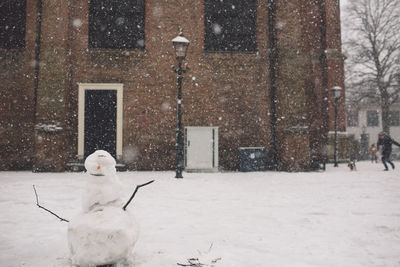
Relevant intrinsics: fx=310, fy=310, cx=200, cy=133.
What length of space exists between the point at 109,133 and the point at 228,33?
21.0 feet

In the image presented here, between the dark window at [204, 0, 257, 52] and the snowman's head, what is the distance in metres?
10.8

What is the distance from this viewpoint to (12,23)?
491 inches

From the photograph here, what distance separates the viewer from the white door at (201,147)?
479 inches

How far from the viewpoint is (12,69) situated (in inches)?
481

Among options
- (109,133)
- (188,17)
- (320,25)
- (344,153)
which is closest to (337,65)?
(320,25)

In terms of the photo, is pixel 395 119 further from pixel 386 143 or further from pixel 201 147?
pixel 201 147

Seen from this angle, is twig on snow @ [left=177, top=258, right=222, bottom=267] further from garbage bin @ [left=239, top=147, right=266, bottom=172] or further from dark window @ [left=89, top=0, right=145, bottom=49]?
dark window @ [left=89, top=0, right=145, bottom=49]

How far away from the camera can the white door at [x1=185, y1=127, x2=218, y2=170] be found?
12164 millimetres

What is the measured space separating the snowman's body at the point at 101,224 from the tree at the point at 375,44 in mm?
27118

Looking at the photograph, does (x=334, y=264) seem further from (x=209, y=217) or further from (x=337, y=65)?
(x=337, y=65)

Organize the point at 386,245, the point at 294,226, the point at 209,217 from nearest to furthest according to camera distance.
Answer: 1. the point at 386,245
2. the point at 294,226
3. the point at 209,217

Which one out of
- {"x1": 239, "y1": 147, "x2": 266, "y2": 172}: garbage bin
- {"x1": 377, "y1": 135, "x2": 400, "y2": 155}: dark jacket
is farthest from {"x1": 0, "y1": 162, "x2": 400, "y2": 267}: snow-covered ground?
{"x1": 377, "y1": 135, "x2": 400, "y2": 155}: dark jacket

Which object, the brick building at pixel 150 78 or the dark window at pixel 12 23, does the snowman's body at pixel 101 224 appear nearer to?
the brick building at pixel 150 78

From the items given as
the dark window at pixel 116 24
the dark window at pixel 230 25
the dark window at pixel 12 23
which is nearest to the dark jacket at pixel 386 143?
the dark window at pixel 230 25
